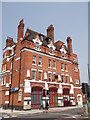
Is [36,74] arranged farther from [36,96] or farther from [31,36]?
[31,36]

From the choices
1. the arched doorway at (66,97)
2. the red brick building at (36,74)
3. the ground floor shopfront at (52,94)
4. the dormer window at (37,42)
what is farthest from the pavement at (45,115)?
the dormer window at (37,42)

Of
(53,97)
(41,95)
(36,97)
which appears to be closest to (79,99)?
(53,97)

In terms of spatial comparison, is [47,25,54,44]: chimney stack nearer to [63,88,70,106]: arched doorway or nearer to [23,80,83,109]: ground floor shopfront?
[23,80,83,109]: ground floor shopfront

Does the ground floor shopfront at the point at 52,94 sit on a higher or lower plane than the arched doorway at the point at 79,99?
higher

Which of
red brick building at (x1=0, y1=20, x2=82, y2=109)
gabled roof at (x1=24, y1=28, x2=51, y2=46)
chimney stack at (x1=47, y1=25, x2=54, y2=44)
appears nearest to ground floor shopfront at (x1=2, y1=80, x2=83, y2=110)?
red brick building at (x1=0, y1=20, x2=82, y2=109)

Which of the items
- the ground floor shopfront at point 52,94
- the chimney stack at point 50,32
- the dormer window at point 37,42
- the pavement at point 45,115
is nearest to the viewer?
the pavement at point 45,115

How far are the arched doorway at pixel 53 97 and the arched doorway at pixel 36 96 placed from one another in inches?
114

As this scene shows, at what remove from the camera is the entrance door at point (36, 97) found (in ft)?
84.5

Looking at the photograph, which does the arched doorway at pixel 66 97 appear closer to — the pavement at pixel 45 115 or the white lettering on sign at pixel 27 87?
the white lettering on sign at pixel 27 87

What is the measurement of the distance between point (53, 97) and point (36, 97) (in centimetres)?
478

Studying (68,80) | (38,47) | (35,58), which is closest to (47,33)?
(38,47)

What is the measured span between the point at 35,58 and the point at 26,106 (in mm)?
10152

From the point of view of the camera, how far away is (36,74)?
27.5 metres

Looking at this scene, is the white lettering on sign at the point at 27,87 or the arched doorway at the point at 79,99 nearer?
the white lettering on sign at the point at 27,87
